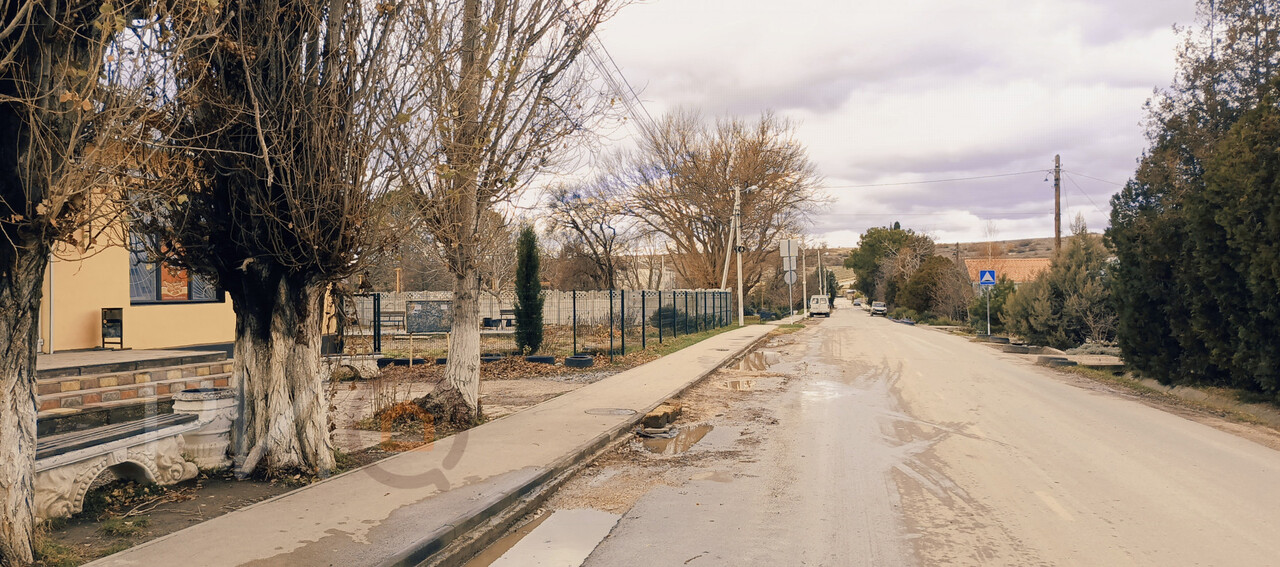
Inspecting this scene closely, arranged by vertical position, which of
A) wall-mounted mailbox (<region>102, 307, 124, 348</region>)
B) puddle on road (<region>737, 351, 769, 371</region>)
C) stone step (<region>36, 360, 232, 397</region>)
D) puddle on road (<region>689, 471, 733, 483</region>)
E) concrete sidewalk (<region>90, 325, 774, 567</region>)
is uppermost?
wall-mounted mailbox (<region>102, 307, 124, 348</region>)

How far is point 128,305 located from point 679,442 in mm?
10968

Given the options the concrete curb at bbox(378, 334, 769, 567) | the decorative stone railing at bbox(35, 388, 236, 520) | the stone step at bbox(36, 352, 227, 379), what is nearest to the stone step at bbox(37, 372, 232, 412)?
the stone step at bbox(36, 352, 227, 379)

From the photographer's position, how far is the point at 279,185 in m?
6.60

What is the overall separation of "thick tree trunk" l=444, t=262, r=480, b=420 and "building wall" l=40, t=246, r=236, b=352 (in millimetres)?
5743

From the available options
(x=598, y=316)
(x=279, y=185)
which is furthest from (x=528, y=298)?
(x=279, y=185)

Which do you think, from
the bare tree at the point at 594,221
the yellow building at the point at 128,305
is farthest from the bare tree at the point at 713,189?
the yellow building at the point at 128,305

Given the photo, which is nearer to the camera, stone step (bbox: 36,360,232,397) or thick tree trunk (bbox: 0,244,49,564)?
thick tree trunk (bbox: 0,244,49,564)

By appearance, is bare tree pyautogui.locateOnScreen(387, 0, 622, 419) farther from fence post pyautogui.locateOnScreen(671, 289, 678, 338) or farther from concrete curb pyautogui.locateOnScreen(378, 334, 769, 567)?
fence post pyautogui.locateOnScreen(671, 289, 678, 338)

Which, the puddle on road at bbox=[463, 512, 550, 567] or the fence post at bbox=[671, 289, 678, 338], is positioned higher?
the fence post at bbox=[671, 289, 678, 338]

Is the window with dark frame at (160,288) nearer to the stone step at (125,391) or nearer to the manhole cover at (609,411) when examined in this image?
the stone step at (125,391)

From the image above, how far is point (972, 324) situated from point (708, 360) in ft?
78.7

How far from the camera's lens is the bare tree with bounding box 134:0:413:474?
6289mm

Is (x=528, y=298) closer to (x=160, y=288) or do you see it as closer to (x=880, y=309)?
(x=160, y=288)

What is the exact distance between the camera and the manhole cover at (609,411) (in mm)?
10791
